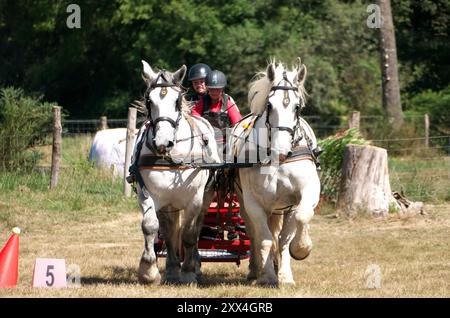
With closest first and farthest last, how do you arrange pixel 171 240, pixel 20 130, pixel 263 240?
1. pixel 263 240
2. pixel 171 240
3. pixel 20 130

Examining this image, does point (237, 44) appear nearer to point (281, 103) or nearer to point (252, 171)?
point (252, 171)

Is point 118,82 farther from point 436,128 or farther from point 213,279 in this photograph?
point 213,279

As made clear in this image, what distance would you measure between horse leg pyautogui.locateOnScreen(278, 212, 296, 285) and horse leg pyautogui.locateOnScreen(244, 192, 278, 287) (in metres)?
0.08

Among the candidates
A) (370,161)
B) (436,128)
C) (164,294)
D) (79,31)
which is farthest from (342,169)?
(79,31)

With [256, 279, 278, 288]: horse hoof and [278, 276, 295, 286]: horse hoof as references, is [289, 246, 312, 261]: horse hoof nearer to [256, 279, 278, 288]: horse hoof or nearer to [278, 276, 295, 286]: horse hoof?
[278, 276, 295, 286]: horse hoof

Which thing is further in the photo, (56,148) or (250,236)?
(56,148)

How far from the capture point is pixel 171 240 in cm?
971

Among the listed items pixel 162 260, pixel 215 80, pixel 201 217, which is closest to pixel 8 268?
pixel 201 217

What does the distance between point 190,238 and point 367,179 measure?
18.3ft

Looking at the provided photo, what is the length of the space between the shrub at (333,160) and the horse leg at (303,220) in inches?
261

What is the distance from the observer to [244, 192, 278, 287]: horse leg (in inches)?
354

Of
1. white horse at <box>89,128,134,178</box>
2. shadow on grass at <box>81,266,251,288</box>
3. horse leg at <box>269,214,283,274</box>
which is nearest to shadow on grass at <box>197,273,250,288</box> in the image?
shadow on grass at <box>81,266,251,288</box>

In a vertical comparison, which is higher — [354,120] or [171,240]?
[354,120]

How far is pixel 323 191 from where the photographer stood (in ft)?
52.1
